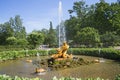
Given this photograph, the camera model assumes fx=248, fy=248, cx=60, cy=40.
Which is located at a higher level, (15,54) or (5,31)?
(5,31)

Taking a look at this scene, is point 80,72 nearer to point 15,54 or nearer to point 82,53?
point 15,54

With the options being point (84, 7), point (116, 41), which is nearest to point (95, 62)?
point (116, 41)

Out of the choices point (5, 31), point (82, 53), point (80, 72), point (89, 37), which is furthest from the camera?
point (5, 31)

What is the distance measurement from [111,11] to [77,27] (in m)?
13.9

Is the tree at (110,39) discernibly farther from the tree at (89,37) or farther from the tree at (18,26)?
the tree at (18,26)

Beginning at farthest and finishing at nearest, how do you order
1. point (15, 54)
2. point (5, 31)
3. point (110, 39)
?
point (5, 31), point (110, 39), point (15, 54)

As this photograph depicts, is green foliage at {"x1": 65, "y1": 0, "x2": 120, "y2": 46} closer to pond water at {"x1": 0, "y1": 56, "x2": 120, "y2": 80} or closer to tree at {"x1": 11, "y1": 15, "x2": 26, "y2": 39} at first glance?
tree at {"x1": 11, "y1": 15, "x2": 26, "y2": 39}

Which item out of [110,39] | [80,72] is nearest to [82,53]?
[80,72]

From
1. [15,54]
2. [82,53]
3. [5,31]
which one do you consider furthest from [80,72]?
[5,31]

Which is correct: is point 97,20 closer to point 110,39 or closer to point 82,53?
point 110,39

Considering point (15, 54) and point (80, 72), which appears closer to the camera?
point (80, 72)

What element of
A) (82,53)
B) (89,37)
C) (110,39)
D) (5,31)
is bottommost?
(82,53)

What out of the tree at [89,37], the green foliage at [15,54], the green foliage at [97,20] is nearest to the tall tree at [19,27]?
the green foliage at [97,20]

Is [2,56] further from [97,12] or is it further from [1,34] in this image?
[1,34]
